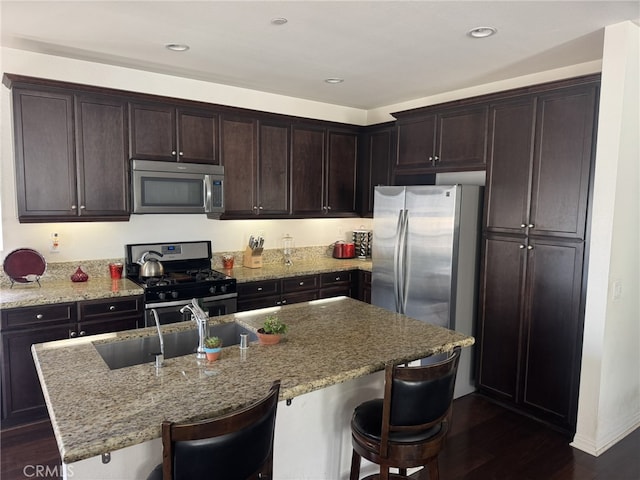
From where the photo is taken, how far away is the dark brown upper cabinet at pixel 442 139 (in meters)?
3.66

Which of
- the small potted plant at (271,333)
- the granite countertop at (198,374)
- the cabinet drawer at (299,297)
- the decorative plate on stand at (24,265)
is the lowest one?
the cabinet drawer at (299,297)

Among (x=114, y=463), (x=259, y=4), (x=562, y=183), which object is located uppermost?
(x=259, y=4)

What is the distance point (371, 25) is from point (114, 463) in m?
2.62

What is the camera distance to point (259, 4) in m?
2.41

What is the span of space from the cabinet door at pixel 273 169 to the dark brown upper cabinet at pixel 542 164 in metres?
1.98

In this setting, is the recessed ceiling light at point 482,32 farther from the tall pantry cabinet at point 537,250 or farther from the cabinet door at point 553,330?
the cabinet door at point 553,330

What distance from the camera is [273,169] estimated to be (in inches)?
174

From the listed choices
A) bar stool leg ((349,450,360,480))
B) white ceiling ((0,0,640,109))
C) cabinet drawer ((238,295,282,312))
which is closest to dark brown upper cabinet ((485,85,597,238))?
white ceiling ((0,0,640,109))

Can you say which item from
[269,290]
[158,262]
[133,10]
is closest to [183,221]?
[158,262]

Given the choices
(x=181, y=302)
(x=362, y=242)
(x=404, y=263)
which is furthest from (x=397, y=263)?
(x=181, y=302)

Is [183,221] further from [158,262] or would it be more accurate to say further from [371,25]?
[371,25]

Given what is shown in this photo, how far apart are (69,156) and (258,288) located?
1.88 m

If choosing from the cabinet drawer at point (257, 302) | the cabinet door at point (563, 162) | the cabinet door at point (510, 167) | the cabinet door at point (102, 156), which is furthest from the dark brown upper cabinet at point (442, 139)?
the cabinet door at point (102, 156)

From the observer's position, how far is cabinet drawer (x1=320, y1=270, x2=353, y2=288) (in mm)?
4500
